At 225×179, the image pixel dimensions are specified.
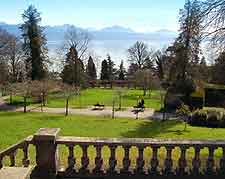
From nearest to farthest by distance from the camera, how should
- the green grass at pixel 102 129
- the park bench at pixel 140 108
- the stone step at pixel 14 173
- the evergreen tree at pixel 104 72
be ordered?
the stone step at pixel 14 173, the green grass at pixel 102 129, the park bench at pixel 140 108, the evergreen tree at pixel 104 72

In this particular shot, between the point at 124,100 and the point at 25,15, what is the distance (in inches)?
727

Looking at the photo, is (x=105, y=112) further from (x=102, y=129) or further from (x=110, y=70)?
(x=110, y=70)

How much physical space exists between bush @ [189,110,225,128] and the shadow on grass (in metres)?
1.44

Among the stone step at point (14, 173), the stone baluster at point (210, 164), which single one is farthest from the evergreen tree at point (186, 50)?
the stone step at point (14, 173)

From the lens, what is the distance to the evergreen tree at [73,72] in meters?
58.9

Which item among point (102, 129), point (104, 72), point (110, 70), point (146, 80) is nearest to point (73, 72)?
point (146, 80)

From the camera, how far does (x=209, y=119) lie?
31.7 m

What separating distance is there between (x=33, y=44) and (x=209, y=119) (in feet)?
97.8

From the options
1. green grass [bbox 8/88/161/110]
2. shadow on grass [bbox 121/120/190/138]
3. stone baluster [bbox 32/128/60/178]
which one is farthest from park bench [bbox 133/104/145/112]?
stone baluster [bbox 32/128/60/178]

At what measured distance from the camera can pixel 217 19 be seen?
16.9m

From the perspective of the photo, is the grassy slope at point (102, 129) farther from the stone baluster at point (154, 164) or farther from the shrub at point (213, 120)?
the stone baluster at point (154, 164)

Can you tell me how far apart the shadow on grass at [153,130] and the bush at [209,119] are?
1.44 metres

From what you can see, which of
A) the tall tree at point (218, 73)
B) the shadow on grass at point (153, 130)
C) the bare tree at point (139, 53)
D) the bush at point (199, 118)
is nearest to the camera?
the shadow on grass at point (153, 130)

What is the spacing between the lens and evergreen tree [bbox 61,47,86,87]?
58.9 m
